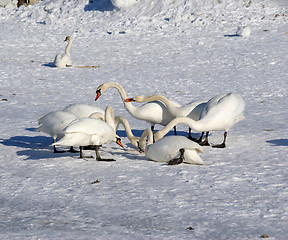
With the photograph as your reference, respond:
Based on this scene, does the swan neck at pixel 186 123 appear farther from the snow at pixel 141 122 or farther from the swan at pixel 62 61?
the swan at pixel 62 61

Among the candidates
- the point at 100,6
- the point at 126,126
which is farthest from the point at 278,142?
the point at 100,6

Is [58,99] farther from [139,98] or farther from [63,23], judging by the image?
[63,23]

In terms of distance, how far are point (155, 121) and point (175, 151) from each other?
192 centimetres

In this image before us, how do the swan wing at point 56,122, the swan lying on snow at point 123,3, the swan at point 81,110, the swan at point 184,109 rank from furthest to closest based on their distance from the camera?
the swan lying on snow at point 123,3 < the swan at point 184,109 < the swan at point 81,110 < the swan wing at point 56,122

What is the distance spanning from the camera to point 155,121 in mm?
9320

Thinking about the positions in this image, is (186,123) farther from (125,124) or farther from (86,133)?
(86,133)

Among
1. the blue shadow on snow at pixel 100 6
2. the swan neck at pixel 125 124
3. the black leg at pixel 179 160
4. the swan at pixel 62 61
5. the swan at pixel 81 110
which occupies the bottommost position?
the black leg at pixel 179 160

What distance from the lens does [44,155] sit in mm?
8094

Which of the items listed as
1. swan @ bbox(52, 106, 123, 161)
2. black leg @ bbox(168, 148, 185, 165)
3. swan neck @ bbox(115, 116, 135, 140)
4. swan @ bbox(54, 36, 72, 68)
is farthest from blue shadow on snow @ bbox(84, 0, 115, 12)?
black leg @ bbox(168, 148, 185, 165)

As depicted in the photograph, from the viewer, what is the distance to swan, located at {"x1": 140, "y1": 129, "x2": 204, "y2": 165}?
7445 millimetres

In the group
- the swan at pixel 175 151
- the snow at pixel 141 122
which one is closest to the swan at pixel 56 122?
the snow at pixel 141 122

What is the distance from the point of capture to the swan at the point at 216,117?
8.38 meters

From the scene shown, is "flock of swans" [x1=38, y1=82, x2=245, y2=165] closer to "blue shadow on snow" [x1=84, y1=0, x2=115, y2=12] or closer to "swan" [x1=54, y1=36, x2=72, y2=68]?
"swan" [x1=54, y1=36, x2=72, y2=68]

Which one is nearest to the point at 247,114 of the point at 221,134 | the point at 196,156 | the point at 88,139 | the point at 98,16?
the point at 221,134
